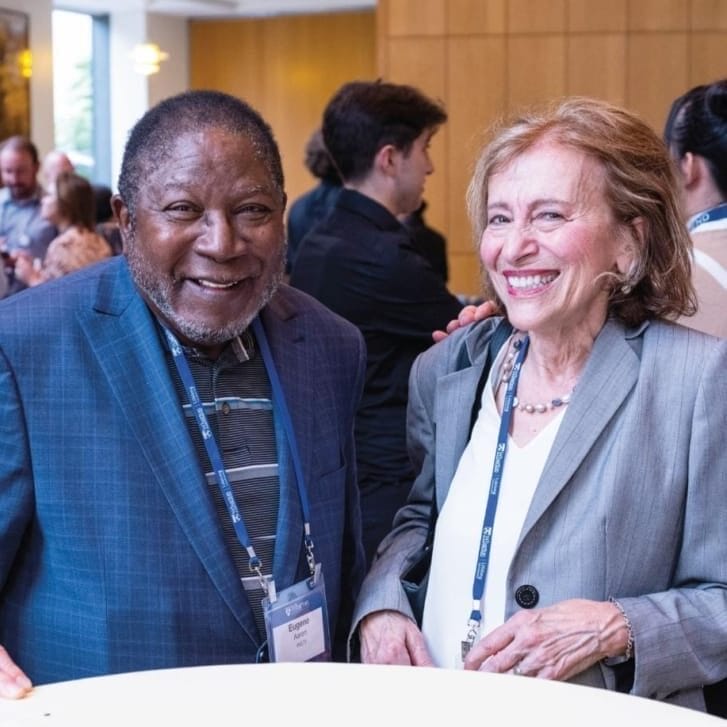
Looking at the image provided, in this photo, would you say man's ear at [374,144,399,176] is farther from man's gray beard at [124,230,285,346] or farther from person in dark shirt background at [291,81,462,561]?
A: man's gray beard at [124,230,285,346]

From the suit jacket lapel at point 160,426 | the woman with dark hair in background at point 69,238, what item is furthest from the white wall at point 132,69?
the suit jacket lapel at point 160,426

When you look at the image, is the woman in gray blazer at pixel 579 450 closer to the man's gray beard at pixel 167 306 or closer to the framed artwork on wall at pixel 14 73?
the man's gray beard at pixel 167 306

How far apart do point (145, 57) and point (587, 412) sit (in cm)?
1402

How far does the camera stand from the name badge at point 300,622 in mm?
2131

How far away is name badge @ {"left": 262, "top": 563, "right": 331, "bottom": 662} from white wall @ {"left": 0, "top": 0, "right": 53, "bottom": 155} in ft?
38.5

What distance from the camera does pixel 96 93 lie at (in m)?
15.8

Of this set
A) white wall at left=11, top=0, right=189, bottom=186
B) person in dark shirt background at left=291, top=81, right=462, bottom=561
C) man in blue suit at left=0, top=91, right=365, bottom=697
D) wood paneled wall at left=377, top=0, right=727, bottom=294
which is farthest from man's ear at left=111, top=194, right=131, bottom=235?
white wall at left=11, top=0, right=189, bottom=186

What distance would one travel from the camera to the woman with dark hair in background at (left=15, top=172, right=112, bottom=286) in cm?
620

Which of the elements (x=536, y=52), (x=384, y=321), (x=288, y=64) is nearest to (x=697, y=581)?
(x=384, y=321)

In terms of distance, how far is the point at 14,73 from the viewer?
Result: 1287cm

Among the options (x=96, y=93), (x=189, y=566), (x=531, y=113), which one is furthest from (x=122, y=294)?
(x=96, y=93)

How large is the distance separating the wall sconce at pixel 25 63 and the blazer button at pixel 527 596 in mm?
11924

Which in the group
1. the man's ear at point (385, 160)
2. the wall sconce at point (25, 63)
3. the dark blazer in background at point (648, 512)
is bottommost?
the dark blazer in background at point (648, 512)

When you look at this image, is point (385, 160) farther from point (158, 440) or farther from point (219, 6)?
point (219, 6)
